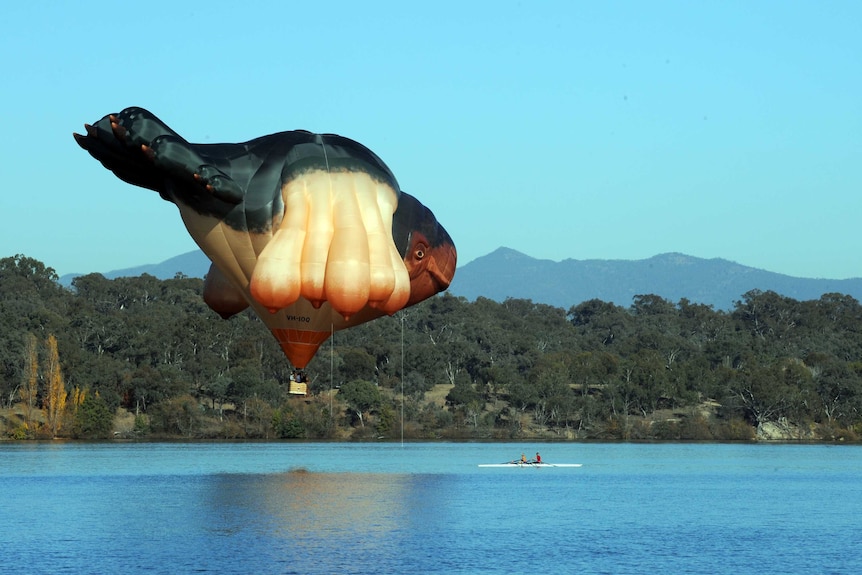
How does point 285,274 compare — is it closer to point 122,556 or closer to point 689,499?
point 122,556

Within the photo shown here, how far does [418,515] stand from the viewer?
67.4m

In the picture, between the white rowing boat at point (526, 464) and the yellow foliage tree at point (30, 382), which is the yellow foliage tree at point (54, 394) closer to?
the yellow foliage tree at point (30, 382)

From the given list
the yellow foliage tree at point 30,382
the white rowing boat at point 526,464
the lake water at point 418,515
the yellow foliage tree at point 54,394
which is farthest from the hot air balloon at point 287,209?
the yellow foliage tree at point 30,382

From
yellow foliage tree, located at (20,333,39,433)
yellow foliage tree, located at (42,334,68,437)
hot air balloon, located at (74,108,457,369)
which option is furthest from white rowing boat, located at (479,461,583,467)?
hot air balloon, located at (74,108,457,369)

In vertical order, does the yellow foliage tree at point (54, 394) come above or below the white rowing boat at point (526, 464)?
above

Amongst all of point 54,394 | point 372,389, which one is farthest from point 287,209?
point 372,389

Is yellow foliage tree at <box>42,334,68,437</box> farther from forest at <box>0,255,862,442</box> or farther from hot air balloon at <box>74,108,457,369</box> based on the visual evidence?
hot air balloon at <box>74,108,457,369</box>

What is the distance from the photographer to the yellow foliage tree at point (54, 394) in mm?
126312

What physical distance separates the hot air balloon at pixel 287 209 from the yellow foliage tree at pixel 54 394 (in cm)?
7963

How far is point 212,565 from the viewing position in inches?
2004

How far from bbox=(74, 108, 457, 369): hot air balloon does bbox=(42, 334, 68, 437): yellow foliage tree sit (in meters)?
79.6

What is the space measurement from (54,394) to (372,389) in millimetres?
27349

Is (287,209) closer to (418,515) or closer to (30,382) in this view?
(418,515)

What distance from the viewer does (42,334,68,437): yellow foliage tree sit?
414ft
